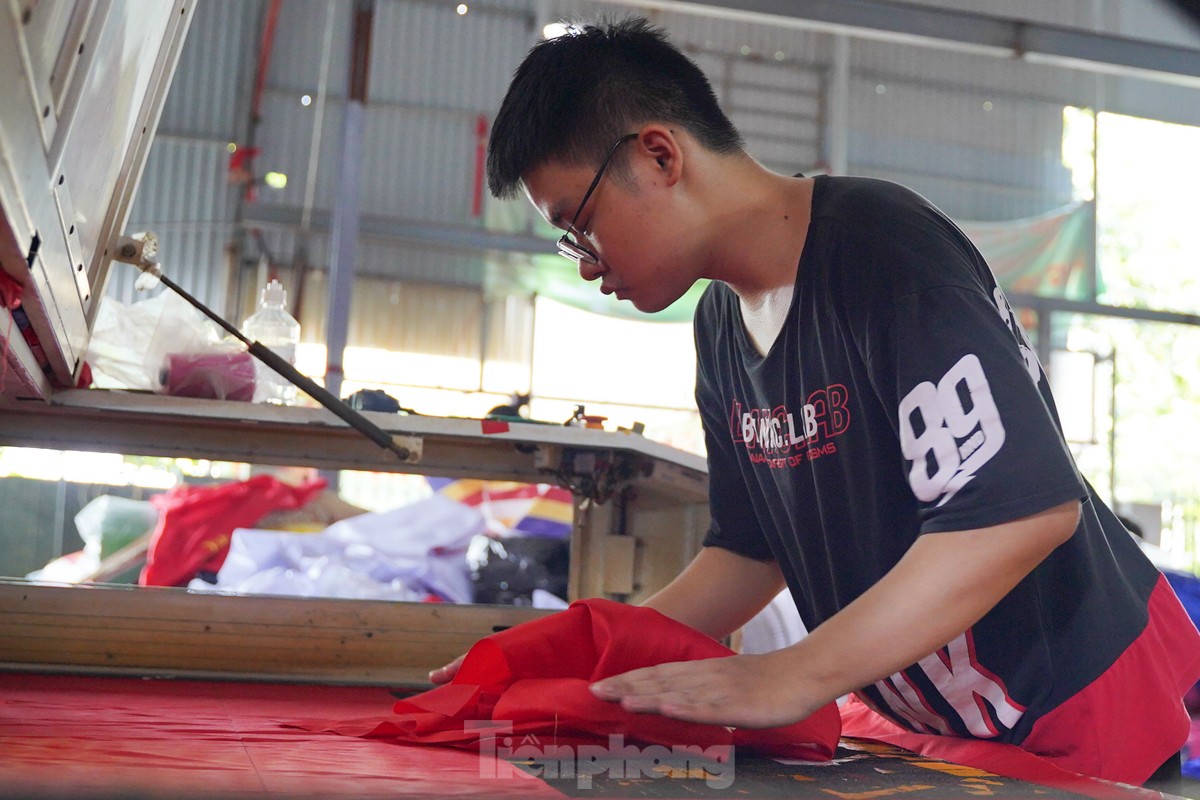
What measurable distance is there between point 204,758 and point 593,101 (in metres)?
0.69

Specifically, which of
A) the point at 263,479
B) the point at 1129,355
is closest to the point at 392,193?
the point at 263,479

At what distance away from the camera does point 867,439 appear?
41.2 inches

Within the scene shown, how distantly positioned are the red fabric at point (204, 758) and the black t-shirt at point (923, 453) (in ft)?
1.36

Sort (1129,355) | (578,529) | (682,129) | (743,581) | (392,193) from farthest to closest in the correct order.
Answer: (1129,355) < (392,193) < (578,529) < (743,581) < (682,129)

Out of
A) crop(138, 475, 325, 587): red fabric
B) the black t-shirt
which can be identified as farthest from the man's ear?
crop(138, 475, 325, 587): red fabric

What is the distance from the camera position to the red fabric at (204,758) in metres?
0.63

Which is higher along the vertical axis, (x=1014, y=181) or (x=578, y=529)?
(x=1014, y=181)

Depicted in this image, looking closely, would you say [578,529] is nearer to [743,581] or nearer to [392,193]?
[743,581]

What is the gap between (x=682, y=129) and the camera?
1146 mm

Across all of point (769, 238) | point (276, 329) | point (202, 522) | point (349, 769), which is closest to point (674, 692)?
point (349, 769)

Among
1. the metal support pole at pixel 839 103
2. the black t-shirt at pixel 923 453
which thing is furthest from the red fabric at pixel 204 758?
the metal support pole at pixel 839 103

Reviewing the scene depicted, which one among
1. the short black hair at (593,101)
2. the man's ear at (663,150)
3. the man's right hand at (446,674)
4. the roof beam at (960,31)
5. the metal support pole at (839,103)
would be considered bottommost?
the man's right hand at (446,674)

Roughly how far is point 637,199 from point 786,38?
33.4ft

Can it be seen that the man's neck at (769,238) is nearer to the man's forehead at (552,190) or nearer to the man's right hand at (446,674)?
the man's forehead at (552,190)
